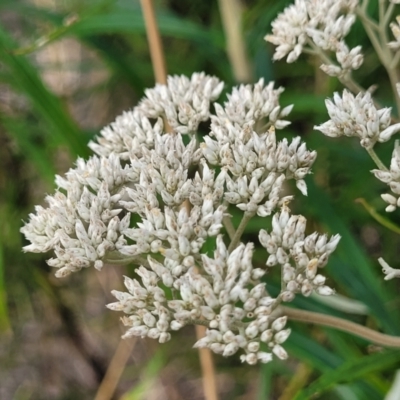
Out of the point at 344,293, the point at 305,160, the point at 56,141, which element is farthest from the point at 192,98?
the point at 344,293

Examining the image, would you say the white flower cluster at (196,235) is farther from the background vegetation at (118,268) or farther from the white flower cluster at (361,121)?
the background vegetation at (118,268)

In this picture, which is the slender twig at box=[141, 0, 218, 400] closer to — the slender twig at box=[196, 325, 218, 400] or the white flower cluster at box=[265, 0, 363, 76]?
the slender twig at box=[196, 325, 218, 400]

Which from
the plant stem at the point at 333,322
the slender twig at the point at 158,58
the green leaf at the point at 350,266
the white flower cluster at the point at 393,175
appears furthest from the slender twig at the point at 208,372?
the white flower cluster at the point at 393,175

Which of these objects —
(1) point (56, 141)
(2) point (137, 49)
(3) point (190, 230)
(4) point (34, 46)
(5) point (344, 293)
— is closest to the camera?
(3) point (190, 230)

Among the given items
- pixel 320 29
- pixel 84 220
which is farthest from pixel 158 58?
pixel 84 220

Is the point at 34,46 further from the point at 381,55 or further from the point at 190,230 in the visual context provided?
the point at 381,55

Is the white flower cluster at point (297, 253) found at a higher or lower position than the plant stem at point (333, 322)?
higher
